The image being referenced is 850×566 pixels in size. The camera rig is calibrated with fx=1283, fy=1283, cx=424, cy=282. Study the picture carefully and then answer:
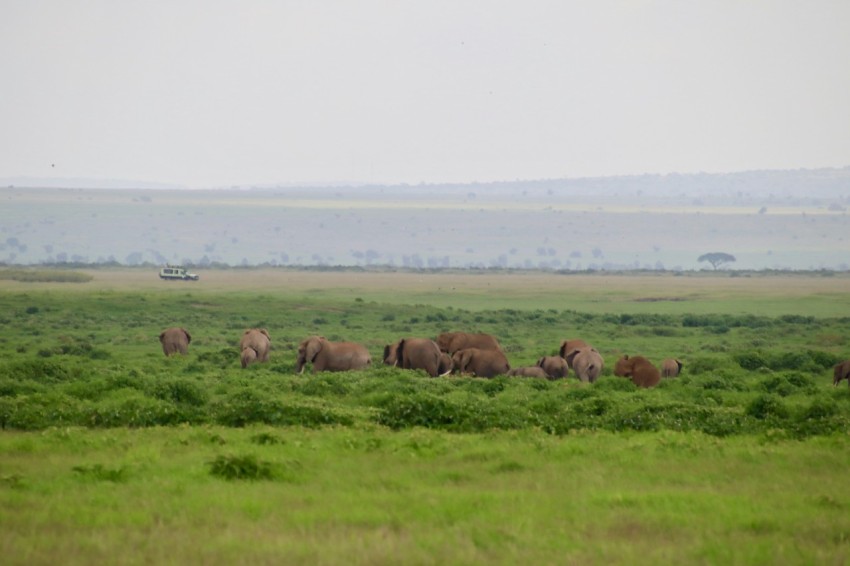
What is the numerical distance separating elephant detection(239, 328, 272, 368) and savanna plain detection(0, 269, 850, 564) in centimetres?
82

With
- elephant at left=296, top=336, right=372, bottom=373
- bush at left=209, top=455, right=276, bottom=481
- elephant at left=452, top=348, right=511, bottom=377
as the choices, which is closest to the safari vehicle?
elephant at left=296, top=336, right=372, bottom=373

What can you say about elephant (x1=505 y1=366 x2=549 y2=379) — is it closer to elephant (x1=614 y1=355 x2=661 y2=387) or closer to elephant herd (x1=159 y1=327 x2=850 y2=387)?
elephant herd (x1=159 y1=327 x2=850 y2=387)

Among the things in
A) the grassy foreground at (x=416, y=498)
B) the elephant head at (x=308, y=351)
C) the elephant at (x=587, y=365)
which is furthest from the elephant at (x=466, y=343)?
the grassy foreground at (x=416, y=498)

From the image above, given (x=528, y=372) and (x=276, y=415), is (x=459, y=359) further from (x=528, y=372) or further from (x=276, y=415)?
(x=276, y=415)

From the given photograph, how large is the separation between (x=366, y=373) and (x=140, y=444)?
1099 cm

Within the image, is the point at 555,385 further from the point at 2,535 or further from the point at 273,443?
the point at 2,535

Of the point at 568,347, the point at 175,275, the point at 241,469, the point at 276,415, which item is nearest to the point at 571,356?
the point at 568,347

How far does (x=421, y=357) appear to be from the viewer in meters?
29.3

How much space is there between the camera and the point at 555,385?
25.3m

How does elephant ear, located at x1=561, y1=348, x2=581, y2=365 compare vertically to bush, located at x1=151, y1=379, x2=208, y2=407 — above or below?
below

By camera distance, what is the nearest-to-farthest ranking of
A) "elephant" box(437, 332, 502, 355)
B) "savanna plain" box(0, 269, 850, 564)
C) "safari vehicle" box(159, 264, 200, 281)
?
"savanna plain" box(0, 269, 850, 564), "elephant" box(437, 332, 502, 355), "safari vehicle" box(159, 264, 200, 281)

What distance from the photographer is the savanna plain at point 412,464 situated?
1116cm

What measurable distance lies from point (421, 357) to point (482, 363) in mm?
1442

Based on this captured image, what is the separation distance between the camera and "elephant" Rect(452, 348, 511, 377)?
2873 cm
